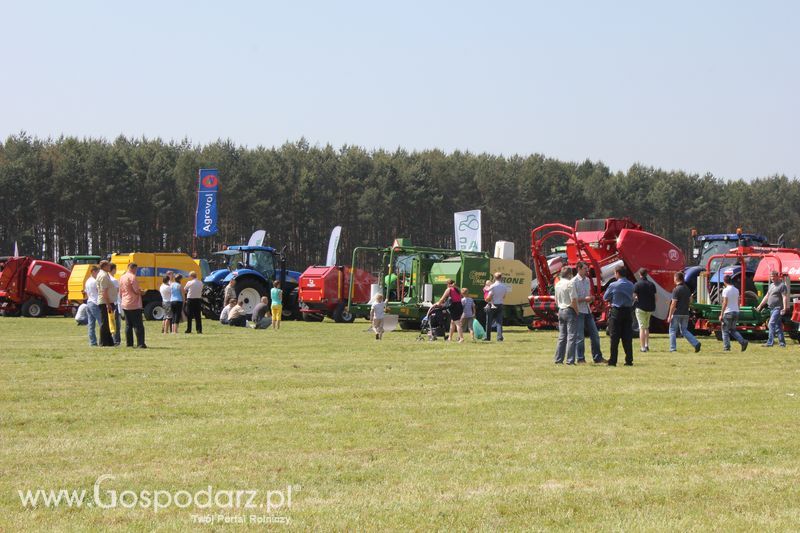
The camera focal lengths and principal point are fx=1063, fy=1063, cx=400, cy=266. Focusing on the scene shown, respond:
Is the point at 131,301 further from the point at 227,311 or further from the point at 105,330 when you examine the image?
the point at 227,311

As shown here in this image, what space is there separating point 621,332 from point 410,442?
861 centimetres

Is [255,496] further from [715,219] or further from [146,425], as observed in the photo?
[715,219]

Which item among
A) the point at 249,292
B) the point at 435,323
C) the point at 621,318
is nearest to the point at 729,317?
the point at 621,318

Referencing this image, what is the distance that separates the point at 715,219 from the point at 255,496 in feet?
292

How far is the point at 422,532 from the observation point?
6.02 meters

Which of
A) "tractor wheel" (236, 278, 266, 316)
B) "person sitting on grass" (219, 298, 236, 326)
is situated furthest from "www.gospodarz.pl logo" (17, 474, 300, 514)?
"tractor wheel" (236, 278, 266, 316)

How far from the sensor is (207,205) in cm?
4125

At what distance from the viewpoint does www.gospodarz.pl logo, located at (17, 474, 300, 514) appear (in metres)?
6.57

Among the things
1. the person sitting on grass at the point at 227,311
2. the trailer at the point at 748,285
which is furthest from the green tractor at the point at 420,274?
the trailer at the point at 748,285

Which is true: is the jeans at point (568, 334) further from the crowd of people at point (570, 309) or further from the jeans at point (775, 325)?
the jeans at point (775, 325)

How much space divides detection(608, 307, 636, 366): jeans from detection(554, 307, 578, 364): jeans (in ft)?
1.90

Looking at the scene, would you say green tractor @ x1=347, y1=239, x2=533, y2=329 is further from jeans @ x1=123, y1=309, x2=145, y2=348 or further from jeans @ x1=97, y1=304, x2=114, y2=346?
jeans @ x1=97, y1=304, x2=114, y2=346

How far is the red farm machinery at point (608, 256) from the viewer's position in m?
26.2

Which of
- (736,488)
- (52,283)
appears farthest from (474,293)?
(736,488)
